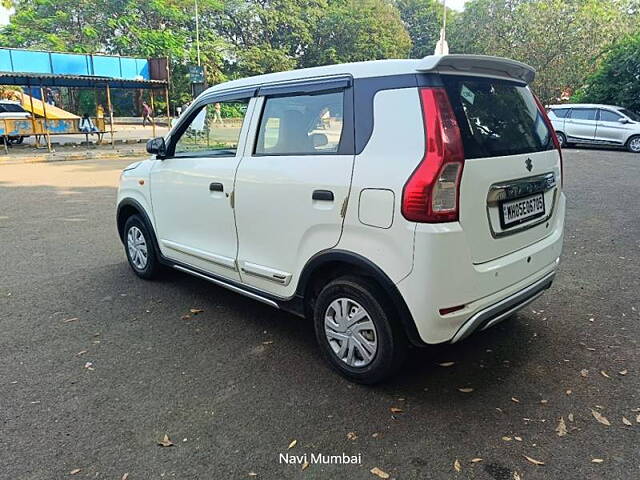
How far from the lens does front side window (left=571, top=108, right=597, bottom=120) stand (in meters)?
17.5

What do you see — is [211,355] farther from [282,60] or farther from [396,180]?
[282,60]

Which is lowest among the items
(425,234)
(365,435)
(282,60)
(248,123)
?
(365,435)

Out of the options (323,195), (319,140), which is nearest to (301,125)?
(319,140)

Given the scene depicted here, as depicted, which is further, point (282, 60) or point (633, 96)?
point (282, 60)

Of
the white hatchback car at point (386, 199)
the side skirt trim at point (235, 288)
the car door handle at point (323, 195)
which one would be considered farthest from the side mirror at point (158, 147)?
the car door handle at point (323, 195)

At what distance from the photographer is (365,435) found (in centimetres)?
266

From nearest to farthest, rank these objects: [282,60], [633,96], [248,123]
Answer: [248,123] → [633,96] → [282,60]

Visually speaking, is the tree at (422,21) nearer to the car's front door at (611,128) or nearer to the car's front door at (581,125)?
the car's front door at (581,125)

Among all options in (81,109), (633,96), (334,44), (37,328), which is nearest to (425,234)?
(37,328)

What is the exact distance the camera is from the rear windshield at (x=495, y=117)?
2.72 meters

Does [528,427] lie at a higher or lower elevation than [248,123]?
lower

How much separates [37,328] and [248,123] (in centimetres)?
231

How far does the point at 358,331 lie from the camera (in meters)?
3.06

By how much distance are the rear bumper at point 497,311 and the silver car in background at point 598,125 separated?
16.6 meters
